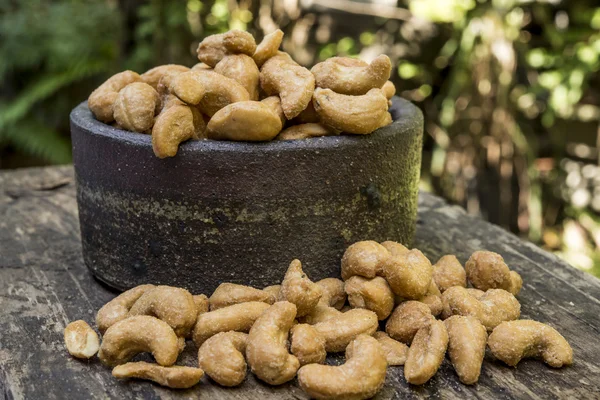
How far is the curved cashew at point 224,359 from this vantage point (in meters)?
0.99

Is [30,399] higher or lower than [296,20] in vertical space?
lower

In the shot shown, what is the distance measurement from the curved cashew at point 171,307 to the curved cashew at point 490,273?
51 cm

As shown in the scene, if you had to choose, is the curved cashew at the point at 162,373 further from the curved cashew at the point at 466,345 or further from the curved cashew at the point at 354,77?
the curved cashew at the point at 354,77

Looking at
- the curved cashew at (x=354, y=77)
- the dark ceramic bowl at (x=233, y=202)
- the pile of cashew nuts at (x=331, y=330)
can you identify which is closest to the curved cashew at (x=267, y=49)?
the curved cashew at (x=354, y=77)

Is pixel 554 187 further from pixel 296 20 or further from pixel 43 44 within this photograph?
pixel 43 44

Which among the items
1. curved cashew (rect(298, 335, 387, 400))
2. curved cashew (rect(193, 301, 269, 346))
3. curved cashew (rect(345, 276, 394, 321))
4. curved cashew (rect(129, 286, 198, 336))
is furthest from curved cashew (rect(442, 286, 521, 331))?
curved cashew (rect(129, 286, 198, 336))

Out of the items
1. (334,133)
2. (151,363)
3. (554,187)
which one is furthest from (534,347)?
(554,187)

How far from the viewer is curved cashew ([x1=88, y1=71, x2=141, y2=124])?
1.30 m

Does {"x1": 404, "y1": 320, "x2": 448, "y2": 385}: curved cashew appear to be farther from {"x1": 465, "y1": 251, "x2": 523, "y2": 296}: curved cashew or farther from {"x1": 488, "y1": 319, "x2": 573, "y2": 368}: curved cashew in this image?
{"x1": 465, "y1": 251, "x2": 523, "y2": 296}: curved cashew

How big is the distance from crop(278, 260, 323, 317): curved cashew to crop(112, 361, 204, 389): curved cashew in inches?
7.2

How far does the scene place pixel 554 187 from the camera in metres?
2.79

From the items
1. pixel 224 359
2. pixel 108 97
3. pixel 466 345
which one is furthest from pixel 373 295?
pixel 108 97

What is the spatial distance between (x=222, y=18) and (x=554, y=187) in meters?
1.53

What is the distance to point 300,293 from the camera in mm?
1084
